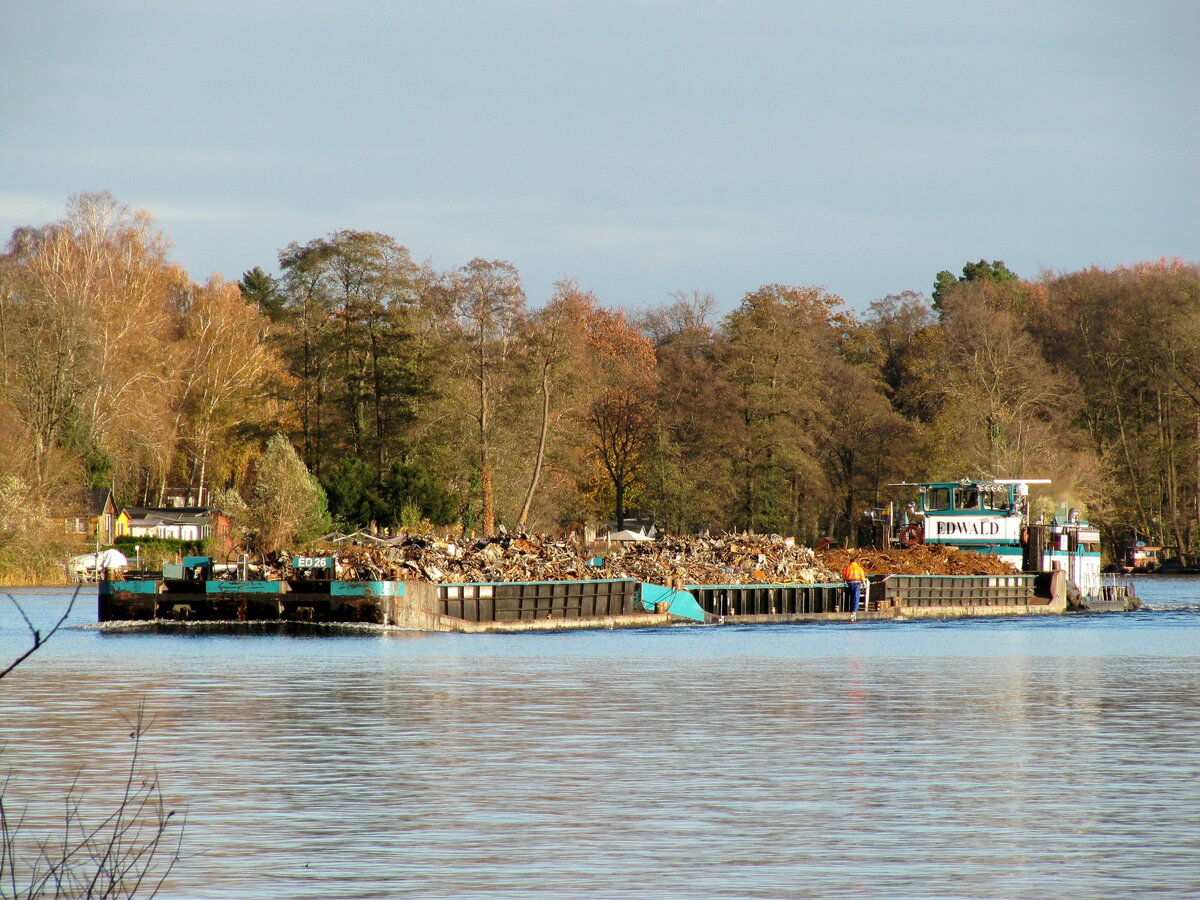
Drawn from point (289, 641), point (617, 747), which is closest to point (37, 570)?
point (289, 641)

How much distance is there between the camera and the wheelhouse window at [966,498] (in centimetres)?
6762

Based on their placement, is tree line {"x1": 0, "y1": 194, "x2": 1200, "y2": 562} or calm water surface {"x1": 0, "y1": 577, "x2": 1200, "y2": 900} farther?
tree line {"x1": 0, "y1": 194, "x2": 1200, "y2": 562}

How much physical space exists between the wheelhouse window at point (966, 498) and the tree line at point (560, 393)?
686 inches

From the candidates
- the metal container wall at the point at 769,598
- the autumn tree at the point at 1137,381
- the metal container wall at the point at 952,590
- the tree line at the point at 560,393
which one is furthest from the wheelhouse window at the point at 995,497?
the autumn tree at the point at 1137,381

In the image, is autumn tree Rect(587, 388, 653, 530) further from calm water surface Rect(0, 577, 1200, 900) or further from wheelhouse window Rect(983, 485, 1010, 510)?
calm water surface Rect(0, 577, 1200, 900)

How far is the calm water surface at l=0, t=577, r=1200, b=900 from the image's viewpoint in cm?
1280

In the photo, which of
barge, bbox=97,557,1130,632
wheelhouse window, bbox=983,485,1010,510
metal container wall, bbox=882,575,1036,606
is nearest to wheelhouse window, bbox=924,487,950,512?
wheelhouse window, bbox=983,485,1010,510

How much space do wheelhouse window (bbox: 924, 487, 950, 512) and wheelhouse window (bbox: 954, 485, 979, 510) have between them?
1.10ft

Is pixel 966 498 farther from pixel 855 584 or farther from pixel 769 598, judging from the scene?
pixel 769 598

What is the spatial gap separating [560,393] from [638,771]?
64109 millimetres

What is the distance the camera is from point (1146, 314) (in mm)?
93438

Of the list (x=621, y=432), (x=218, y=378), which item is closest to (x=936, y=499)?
(x=621, y=432)

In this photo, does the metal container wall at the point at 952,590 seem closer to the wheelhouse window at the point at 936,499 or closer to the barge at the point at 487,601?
the barge at the point at 487,601

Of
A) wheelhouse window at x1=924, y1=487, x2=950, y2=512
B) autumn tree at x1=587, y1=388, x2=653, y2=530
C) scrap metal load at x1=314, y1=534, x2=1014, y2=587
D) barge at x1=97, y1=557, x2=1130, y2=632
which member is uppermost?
autumn tree at x1=587, y1=388, x2=653, y2=530
